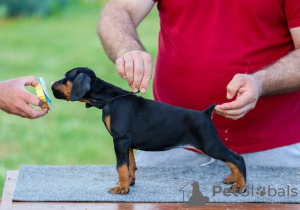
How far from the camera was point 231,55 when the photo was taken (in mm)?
2621

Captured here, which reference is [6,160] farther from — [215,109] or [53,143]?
[215,109]

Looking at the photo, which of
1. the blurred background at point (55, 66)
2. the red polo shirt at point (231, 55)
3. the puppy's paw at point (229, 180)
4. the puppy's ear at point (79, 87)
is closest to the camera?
the puppy's ear at point (79, 87)

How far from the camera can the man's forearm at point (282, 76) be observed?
7.95 ft

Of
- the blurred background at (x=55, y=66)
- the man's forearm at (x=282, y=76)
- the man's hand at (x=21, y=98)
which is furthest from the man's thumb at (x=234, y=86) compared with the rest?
the blurred background at (x=55, y=66)

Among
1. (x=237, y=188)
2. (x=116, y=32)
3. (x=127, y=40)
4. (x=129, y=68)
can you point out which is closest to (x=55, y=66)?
(x=116, y=32)

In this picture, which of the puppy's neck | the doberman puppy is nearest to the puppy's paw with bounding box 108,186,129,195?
the doberman puppy

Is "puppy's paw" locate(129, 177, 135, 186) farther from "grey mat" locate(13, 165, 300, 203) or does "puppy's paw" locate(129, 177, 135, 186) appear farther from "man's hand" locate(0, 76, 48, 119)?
"man's hand" locate(0, 76, 48, 119)

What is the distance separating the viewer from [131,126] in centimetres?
214

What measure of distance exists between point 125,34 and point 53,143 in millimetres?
3366

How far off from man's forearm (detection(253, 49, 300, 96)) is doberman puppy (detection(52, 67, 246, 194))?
365mm

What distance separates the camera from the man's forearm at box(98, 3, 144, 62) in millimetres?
2502

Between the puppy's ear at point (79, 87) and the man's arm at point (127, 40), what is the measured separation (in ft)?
0.60

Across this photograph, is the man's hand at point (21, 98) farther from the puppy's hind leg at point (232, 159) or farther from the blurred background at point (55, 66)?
the blurred background at point (55, 66)

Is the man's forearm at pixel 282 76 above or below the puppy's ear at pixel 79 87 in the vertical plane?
below
